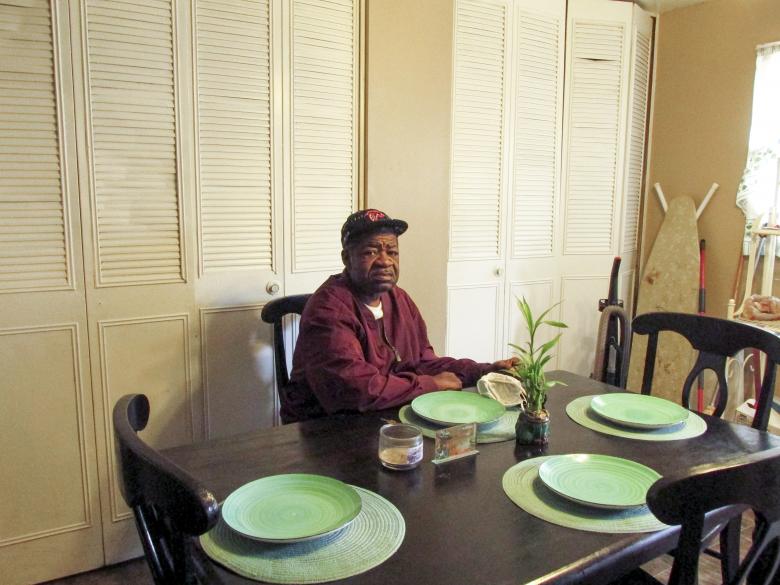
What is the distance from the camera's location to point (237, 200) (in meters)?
2.26

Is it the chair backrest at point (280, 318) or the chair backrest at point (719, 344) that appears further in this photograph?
the chair backrest at point (280, 318)

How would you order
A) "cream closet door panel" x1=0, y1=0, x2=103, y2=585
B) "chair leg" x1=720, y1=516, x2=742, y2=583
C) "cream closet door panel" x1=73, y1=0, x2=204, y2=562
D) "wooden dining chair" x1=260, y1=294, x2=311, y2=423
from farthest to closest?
1. "wooden dining chair" x1=260, y1=294, x2=311, y2=423
2. "cream closet door panel" x1=73, y1=0, x2=204, y2=562
3. "cream closet door panel" x1=0, y1=0, x2=103, y2=585
4. "chair leg" x1=720, y1=516, x2=742, y2=583

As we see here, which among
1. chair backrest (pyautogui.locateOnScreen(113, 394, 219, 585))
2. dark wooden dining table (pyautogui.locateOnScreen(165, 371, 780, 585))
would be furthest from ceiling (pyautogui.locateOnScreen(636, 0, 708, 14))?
chair backrest (pyautogui.locateOnScreen(113, 394, 219, 585))

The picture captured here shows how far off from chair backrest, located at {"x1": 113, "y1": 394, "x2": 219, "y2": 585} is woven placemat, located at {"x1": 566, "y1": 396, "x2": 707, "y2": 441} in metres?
0.98

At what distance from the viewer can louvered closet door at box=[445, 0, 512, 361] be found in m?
2.83

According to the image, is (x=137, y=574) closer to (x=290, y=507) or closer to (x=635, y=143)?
(x=290, y=507)

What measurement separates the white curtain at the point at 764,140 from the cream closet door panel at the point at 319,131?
217 centimetres

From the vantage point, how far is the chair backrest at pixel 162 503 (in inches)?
29.0

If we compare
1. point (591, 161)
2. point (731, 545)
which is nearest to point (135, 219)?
point (731, 545)

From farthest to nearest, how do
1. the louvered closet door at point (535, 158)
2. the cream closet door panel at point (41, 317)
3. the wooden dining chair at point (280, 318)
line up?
the louvered closet door at point (535, 158) < the wooden dining chair at point (280, 318) < the cream closet door panel at point (41, 317)

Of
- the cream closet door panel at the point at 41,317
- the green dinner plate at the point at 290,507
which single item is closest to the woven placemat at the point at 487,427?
the green dinner plate at the point at 290,507

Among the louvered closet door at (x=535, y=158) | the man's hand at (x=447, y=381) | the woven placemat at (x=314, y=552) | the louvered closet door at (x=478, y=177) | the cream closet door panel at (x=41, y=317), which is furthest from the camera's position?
the louvered closet door at (x=535, y=158)

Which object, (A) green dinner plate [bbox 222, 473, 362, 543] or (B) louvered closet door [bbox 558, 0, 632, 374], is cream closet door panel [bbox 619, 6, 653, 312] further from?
(A) green dinner plate [bbox 222, 473, 362, 543]

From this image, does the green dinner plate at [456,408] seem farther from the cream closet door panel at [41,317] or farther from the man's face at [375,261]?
the cream closet door panel at [41,317]
